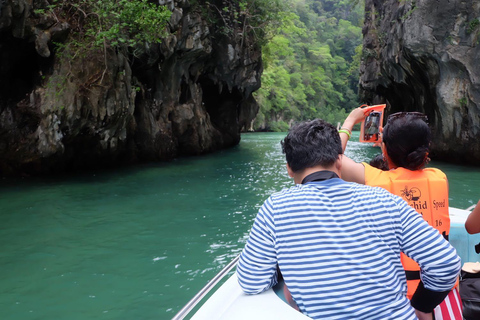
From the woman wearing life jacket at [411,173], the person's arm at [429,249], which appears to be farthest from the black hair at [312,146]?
the woman wearing life jacket at [411,173]

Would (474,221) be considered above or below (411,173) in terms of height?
below

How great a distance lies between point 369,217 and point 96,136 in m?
11.5

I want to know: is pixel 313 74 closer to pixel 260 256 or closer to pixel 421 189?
pixel 421 189

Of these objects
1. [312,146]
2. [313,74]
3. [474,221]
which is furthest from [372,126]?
[313,74]

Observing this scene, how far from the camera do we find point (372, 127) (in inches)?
97.0

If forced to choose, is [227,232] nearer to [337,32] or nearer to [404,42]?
[404,42]

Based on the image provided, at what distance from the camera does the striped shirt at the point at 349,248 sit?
4.55ft

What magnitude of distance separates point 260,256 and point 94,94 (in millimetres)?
10378

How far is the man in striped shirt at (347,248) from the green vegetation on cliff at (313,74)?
40531mm

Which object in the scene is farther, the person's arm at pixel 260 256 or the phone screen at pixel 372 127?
the phone screen at pixel 372 127

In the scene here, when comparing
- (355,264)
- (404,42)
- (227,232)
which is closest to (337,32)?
(404,42)

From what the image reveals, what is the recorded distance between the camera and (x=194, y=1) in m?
15.1

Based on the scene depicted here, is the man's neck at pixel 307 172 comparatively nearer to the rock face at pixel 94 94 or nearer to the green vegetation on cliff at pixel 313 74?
the rock face at pixel 94 94

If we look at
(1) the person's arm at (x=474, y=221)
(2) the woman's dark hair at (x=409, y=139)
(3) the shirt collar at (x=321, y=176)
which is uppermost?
(2) the woman's dark hair at (x=409, y=139)
